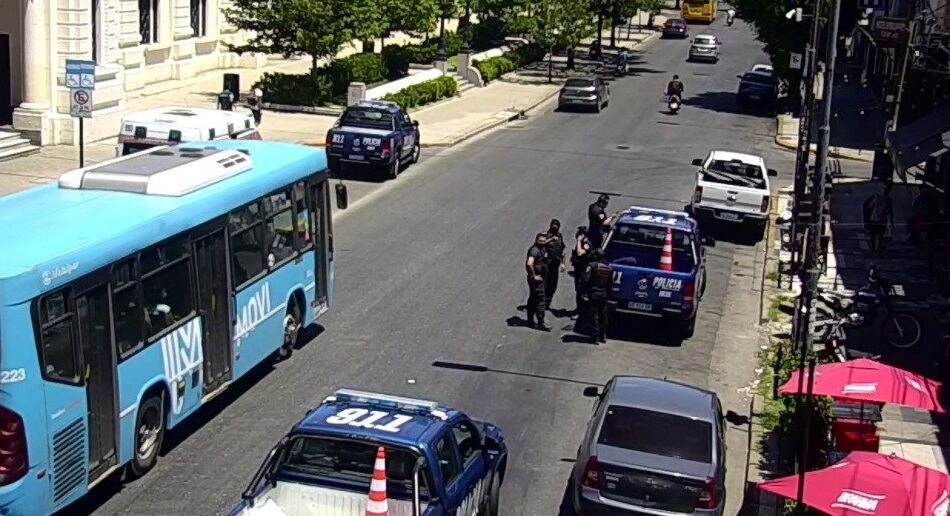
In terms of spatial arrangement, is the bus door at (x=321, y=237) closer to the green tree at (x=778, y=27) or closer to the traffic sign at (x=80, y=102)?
the traffic sign at (x=80, y=102)

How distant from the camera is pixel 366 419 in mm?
11719

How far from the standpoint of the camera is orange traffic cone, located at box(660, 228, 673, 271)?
22.0m

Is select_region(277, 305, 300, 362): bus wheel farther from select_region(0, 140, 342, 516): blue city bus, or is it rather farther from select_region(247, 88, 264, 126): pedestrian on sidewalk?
select_region(247, 88, 264, 126): pedestrian on sidewalk

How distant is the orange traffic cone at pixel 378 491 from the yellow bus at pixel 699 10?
328ft

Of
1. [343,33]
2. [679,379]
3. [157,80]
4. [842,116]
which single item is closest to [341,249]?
[679,379]

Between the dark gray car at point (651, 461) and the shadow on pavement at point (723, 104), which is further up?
the dark gray car at point (651, 461)

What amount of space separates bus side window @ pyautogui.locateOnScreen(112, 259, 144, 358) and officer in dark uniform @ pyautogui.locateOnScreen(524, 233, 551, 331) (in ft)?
27.8

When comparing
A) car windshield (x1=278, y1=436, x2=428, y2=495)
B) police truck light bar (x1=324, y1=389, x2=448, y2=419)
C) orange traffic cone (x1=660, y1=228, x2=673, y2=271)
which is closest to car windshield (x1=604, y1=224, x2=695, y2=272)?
orange traffic cone (x1=660, y1=228, x2=673, y2=271)

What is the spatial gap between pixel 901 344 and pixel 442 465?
1269cm

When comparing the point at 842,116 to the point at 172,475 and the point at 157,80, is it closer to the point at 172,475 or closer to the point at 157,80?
the point at 157,80

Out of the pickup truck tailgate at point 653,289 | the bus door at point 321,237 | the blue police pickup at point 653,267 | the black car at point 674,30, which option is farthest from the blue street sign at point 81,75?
the black car at point 674,30

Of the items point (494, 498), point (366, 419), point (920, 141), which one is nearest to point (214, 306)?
point (494, 498)

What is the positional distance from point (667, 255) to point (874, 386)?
7897 millimetres

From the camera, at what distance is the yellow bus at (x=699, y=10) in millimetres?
106438
